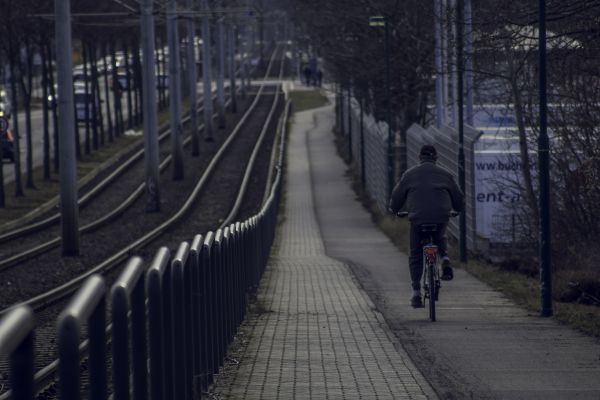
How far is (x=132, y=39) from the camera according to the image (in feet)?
196

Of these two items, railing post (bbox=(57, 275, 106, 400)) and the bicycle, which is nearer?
railing post (bbox=(57, 275, 106, 400))

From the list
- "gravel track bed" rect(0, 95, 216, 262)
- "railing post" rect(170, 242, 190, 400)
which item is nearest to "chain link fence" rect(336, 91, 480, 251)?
"gravel track bed" rect(0, 95, 216, 262)

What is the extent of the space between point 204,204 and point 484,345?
1121 inches

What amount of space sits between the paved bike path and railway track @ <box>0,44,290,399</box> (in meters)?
2.87

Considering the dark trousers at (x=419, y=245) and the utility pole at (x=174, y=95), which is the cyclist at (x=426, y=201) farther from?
the utility pole at (x=174, y=95)

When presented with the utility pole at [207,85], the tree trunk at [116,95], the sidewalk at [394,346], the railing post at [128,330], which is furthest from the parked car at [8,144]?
the railing post at [128,330]

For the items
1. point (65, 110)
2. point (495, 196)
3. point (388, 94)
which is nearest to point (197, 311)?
point (495, 196)

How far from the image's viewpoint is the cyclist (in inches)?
526

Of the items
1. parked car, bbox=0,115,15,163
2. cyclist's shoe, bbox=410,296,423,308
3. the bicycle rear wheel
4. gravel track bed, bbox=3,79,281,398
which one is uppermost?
the bicycle rear wheel

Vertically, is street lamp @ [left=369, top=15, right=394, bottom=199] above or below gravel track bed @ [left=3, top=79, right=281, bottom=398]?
above

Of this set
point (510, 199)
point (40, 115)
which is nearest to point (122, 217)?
point (510, 199)

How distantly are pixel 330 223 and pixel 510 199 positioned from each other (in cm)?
1512

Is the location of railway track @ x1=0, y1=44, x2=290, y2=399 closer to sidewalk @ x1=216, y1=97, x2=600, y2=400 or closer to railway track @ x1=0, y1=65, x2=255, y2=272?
railway track @ x1=0, y1=65, x2=255, y2=272

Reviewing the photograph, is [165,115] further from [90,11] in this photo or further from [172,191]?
[172,191]
